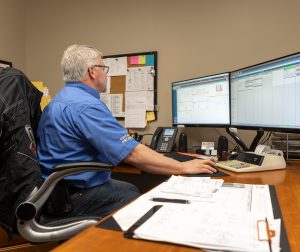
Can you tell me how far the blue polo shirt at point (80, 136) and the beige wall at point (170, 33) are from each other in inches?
47.2

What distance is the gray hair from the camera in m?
1.49

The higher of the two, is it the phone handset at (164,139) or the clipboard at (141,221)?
the phone handset at (164,139)

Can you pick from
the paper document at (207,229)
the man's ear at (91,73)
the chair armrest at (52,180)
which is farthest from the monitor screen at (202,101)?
the paper document at (207,229)

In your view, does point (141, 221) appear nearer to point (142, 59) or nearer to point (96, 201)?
point (96, 201)

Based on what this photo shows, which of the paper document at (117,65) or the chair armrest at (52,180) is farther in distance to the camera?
the paper document at (117,65)

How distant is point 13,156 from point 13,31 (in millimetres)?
2061

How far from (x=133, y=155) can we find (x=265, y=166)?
62 centimetres

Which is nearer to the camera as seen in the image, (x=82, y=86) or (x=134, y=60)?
(x=82, y=86)

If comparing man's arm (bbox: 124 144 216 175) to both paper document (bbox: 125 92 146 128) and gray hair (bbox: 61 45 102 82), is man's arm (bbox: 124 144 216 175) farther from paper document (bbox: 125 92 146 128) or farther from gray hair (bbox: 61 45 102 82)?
paper document (bbox: 125 92 146 128)

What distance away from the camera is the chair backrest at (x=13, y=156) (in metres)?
1.04

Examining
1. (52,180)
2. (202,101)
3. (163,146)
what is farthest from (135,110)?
(52,180)

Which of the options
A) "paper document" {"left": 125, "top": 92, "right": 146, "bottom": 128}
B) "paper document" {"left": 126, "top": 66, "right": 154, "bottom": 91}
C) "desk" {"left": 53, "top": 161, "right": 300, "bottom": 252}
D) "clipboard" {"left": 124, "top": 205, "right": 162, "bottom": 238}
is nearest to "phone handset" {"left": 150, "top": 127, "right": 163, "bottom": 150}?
"paper document" {"left": 125, "top": 92, "right": 146, "bottom": 128}

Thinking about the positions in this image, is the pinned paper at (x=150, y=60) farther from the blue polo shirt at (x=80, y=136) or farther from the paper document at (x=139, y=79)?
the blue polo shirt at (x=80, y=136)

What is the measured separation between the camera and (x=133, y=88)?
8.23ft
